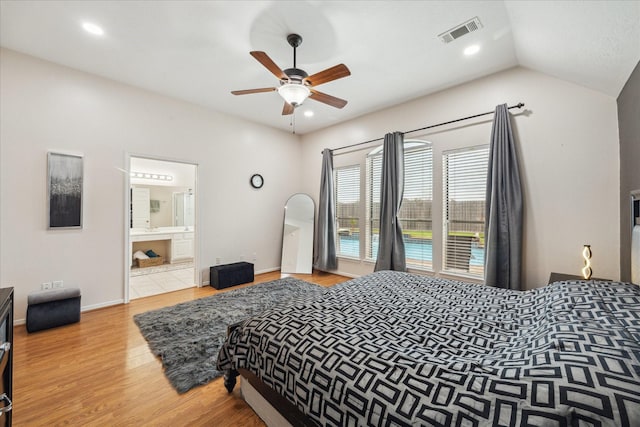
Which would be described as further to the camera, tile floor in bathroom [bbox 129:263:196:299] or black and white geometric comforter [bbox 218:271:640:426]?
tile floor in bathroom [bbox 129:263:196:299]

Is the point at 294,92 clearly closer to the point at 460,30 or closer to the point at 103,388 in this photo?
the point at 460,30

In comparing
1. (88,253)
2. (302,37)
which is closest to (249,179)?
(88,253)

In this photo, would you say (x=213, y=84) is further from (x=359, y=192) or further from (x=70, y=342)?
(x=70, y=342)

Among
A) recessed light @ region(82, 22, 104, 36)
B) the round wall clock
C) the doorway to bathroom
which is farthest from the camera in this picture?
the doorway to bathroom

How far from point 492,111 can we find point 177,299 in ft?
16.0

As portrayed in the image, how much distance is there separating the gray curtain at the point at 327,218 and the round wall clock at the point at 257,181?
3.99 feet

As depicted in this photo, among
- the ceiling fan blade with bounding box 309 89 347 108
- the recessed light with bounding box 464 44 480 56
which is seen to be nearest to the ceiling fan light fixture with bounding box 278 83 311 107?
the ceiling fan blade with bounding box 309 89 347 108

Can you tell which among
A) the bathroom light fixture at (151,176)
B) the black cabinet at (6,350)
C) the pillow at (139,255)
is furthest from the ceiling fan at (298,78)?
the pillow at (139,255)

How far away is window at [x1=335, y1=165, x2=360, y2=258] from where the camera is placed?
478 cm

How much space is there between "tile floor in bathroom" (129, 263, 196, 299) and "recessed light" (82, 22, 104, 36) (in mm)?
3258

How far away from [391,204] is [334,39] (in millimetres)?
2373

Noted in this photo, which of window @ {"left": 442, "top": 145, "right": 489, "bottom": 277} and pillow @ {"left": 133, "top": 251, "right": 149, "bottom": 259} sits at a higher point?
window @ {"left": 442, "top": 145, "right": 489, "bottom": 277}

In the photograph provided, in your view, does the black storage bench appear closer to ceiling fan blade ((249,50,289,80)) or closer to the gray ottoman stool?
the gray ottoman stool

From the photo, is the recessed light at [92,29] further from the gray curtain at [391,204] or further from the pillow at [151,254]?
the pillow at [151,254]
